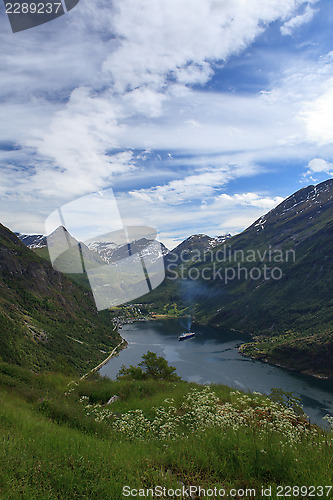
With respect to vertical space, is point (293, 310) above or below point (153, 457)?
below

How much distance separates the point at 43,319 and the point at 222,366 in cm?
7274

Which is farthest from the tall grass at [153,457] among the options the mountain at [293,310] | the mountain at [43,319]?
the mountain at [293,310]

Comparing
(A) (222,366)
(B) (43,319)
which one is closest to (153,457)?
(A) (222,366)

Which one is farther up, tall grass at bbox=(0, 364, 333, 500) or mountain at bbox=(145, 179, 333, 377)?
tall grass at bbox=(0, 364, 333, 500)

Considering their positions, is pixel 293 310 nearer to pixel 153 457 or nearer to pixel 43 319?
pixel 43 319

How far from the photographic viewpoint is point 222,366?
3425 inches

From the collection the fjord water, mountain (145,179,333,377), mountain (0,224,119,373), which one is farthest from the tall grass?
mountain (145,179,333,377)

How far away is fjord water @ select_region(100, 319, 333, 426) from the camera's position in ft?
216

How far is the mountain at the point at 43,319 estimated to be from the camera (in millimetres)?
75812

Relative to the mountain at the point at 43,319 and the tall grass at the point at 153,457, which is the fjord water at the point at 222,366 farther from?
the tall grass at the point at 153,457

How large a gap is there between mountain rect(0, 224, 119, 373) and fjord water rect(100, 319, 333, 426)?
14172 mm

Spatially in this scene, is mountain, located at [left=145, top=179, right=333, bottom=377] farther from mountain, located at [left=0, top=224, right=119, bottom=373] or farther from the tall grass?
the tall grass

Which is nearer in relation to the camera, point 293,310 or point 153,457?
point 153,457

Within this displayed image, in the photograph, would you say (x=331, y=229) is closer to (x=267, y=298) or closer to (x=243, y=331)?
(x=267, y=298)
